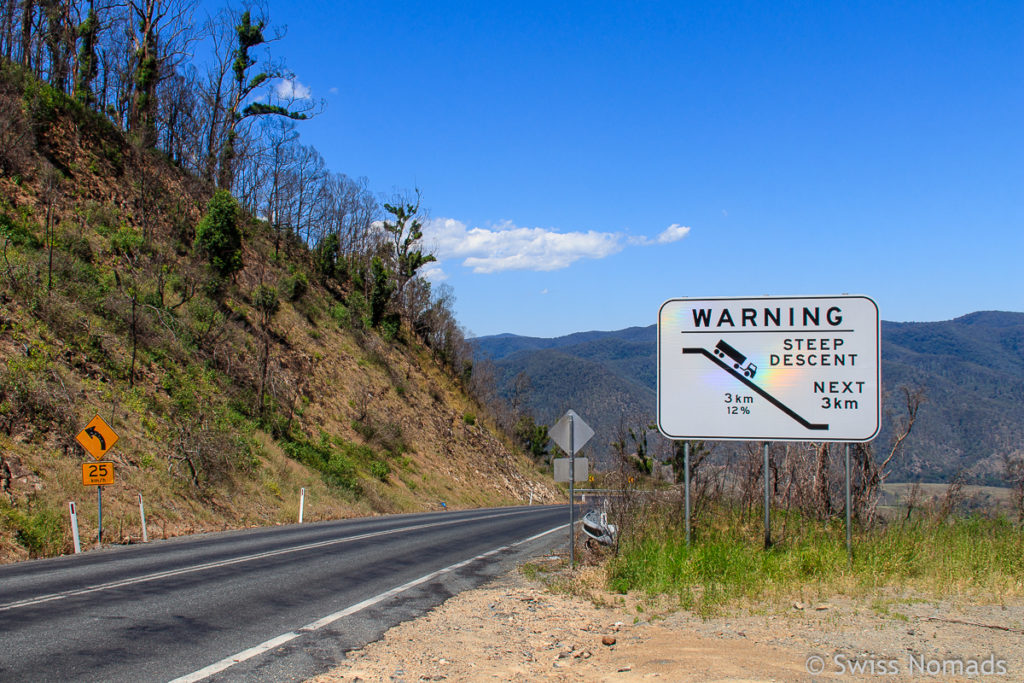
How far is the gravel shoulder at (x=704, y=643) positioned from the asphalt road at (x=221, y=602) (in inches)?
27.1

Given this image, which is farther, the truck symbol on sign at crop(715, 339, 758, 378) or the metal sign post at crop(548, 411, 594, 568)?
the metal sign post at crop(548, 411, 594, 568)

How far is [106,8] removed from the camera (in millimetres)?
37906

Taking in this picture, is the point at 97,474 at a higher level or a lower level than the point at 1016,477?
lower

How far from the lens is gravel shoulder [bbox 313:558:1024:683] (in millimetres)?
5941

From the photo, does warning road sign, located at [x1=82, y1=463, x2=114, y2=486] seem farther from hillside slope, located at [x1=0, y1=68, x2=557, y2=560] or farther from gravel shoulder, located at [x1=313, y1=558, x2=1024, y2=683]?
gravel shoulder, located at [x1=313, y1=558, x2=1024, y2=683]

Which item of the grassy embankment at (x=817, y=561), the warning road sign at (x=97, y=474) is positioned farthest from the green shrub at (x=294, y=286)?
the grassy embankment at (x=817, y=561)

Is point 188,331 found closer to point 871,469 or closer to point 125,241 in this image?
point 125,241

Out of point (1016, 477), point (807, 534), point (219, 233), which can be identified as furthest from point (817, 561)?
point (219, 233)

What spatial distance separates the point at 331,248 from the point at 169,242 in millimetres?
17600

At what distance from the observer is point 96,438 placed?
1648 centimetres

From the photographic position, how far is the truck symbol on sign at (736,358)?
10562mm

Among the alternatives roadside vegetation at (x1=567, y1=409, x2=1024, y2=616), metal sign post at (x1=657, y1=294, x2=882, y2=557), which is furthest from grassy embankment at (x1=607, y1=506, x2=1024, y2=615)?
metal sign post at (x1=657, y1=294, x2=882, y2=557)

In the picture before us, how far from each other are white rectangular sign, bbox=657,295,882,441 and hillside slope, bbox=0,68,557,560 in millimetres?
11686

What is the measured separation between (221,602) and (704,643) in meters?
5.45
